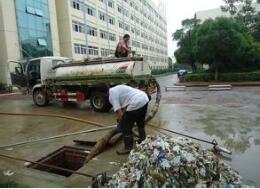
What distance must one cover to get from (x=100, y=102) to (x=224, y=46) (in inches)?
622

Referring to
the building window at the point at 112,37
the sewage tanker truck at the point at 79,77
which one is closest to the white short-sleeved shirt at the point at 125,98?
the sewage tanker truck at the point at 79,77

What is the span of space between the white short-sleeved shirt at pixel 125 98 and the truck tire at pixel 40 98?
29.8 ft

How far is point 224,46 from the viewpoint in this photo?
76.9 feet

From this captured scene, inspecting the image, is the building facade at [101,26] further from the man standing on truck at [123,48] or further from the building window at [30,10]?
the man standing on truck at [123,48]

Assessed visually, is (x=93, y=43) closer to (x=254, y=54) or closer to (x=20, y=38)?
(x=20, y=38)

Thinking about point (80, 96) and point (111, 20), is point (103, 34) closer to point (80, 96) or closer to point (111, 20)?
point (111, 20)

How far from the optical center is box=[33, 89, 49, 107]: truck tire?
13664 millimetres

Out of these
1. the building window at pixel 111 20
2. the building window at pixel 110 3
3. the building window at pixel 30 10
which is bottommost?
the building window at pixel 30 10

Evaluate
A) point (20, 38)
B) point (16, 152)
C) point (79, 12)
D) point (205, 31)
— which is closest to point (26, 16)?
point (20, 38)

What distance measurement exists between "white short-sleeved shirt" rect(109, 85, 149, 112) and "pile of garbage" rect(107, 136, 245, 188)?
1687 mm

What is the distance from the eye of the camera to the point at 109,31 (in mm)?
46781

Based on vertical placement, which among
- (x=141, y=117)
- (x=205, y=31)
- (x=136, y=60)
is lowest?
(x=141, y=117)

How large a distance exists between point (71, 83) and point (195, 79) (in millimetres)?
17777

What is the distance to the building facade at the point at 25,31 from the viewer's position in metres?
26.3
